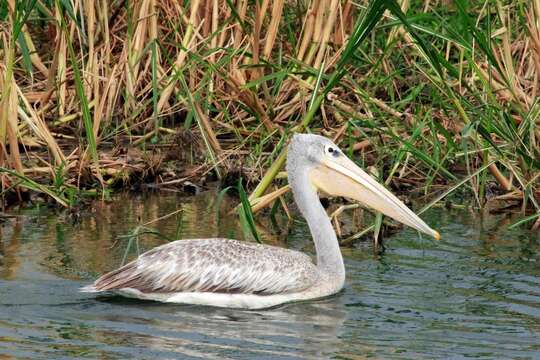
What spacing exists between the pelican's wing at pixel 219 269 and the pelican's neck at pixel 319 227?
14cm

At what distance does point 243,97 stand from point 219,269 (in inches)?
116

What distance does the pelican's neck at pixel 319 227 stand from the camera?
284 inches

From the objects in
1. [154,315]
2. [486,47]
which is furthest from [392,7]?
[154,315]

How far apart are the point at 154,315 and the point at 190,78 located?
3921 millimetres

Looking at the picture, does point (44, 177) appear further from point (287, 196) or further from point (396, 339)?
point (396, 339)

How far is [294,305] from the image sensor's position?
23.0 ft

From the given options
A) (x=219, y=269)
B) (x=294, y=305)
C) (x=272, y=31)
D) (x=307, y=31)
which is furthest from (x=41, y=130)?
(x=294, y=305)

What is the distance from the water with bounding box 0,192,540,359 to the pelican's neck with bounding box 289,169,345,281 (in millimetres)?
164

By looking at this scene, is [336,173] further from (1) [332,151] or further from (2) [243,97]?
(2) [243,97]

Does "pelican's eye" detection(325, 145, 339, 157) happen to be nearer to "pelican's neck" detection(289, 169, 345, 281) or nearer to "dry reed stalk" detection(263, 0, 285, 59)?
"pelican's neck" detection(289, 169, 345, 281)

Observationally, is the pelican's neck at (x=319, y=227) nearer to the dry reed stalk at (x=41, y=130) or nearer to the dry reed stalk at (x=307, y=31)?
the dry reed stalk at (x=41, y=130)

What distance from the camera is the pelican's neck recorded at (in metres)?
7.22

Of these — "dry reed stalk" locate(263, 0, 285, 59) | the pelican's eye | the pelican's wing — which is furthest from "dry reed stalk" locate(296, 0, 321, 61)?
the pelican's wing

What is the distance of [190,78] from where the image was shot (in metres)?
10.2
